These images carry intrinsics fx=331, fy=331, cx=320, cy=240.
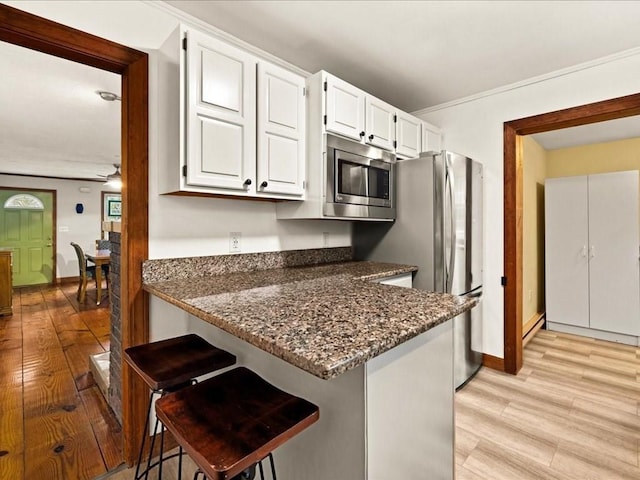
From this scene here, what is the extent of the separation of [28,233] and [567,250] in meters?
9.32

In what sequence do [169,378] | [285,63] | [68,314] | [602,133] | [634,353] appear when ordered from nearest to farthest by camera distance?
[169,378] < [285,63] < [634,353] < [602,133] < [68,314]

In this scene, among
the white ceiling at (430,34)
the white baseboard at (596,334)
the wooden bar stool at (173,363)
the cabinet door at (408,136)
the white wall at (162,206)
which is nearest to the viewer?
the wooden bar stool at (173,363)

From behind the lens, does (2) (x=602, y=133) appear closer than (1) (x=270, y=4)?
No

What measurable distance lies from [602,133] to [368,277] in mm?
3588

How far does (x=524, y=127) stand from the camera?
8.86ft

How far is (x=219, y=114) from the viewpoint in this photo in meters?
1.65

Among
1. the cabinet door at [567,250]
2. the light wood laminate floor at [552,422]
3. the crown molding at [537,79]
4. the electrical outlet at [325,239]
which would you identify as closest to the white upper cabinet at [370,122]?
the crown molding at [537,79]

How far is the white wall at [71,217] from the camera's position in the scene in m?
6.98

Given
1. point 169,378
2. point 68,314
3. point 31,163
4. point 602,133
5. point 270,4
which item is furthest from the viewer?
point 31,163

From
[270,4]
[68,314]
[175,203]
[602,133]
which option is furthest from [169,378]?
[602,133]

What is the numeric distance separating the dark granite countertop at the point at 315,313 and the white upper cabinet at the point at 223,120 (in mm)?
528

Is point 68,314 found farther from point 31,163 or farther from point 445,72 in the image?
point 445,72

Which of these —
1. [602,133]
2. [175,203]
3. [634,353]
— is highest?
[602,133]

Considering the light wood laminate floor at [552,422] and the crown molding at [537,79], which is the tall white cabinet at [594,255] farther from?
the crown molding at [537,79]
